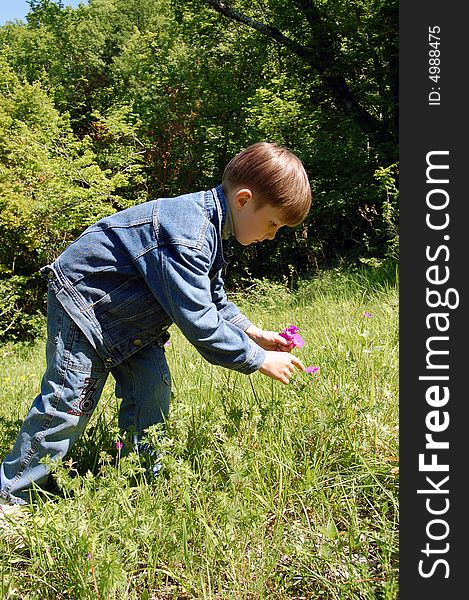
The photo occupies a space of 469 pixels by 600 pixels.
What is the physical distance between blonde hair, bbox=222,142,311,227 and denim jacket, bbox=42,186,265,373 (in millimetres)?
126

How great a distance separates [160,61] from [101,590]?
56.2 ft

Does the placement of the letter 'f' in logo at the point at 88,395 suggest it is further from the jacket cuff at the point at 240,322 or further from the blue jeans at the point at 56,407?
the jacket cuff at the point at 240,322

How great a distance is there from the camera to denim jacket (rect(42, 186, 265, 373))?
81.9 inches

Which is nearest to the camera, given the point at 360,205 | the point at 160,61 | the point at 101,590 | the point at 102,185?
the point at 101,590

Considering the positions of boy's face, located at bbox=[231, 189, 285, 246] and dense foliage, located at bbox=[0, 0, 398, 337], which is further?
dense foliage, located at bbox=[0, 0, 398, 337]

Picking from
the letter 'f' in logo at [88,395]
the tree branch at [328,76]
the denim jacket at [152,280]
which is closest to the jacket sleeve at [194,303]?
the denim jacket at [152,280]

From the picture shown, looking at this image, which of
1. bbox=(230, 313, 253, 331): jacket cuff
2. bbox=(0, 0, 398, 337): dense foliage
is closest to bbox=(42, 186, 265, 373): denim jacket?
bbox=(230, 313, 253, 331): jacket cuff

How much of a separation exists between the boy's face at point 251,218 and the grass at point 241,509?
65 cm

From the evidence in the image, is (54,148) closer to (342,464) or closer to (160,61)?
(160,61)

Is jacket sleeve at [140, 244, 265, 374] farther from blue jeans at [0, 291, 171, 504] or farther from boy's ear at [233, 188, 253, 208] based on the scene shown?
blue jeans at [0, 291, 171, 504]

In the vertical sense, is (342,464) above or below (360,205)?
below

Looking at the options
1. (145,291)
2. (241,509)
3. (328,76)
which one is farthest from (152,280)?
(328,76)

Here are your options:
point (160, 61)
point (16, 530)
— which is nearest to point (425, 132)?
point (16, 530)

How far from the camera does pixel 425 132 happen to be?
203 cm
